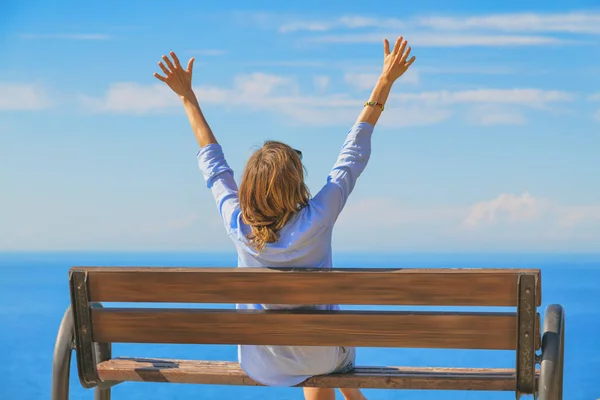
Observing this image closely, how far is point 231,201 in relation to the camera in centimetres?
279

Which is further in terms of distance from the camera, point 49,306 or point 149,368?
point 49,306

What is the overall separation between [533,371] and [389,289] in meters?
0.49

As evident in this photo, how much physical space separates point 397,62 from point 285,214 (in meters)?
0.72

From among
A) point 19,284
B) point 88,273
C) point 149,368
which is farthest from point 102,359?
point 19,284

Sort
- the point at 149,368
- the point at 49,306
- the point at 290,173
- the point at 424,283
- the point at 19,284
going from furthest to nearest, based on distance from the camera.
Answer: the point at 19,284
the point at 49,306
the point at 149,368
the point at 290,173
the point at 424,283

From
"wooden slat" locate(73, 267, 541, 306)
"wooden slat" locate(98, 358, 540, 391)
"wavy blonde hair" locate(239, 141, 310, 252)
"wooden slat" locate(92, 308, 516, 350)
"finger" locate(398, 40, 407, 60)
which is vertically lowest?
"wooden slat" locate(98, 358, 540, 391)

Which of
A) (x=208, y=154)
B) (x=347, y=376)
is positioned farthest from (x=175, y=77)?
(x=347, y=376)

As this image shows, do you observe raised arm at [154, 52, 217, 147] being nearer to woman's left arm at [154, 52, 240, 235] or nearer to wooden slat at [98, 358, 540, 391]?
woman's left arm at [154, 52, 240, 235]

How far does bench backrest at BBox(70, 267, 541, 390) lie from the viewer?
2.46 metres

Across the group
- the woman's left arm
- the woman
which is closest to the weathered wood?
the woman

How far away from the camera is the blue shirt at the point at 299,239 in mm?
2652

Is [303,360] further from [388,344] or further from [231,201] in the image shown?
[231,201]

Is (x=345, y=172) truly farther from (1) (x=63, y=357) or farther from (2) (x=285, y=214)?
(1) (x=63, y=357)

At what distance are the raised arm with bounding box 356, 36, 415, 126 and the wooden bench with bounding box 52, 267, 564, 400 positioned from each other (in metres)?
0.61
